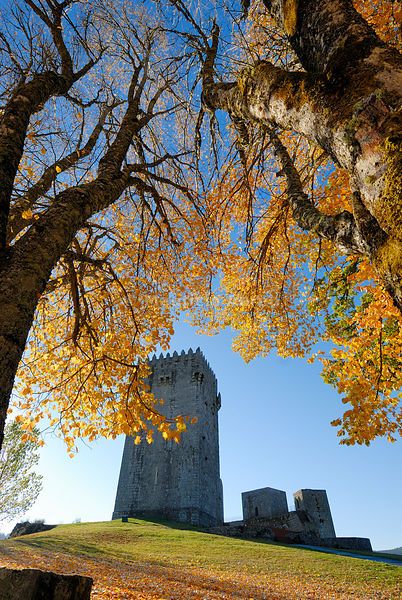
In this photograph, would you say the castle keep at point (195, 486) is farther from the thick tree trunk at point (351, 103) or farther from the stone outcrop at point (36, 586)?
the thick tree trunk at point (351, 103)

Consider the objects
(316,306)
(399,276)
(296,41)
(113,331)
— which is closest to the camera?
(399,276)

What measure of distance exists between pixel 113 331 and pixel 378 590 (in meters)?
10.2

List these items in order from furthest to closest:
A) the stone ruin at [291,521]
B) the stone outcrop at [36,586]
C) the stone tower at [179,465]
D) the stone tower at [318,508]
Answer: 1. the stone tower at [318,508]
2. the stone tower at [179,465]
3. the stone ruin at [291,521]
4. the stone outcrop at [36,586]

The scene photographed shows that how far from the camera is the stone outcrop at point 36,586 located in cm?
144

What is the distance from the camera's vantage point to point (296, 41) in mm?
2633

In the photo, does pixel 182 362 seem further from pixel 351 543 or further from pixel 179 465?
pixel 351 543

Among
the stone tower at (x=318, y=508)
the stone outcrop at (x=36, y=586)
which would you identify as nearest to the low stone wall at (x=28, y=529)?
the stone tower at (x=318, y=508)

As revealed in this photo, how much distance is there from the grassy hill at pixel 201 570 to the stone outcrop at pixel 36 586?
5383 mm

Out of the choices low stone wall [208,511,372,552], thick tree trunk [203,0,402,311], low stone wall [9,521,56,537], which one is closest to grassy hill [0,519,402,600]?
thick tree trunk [203,0,402,311]

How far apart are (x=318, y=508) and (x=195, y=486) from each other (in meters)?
17.1

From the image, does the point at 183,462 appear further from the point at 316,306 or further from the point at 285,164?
the point at 285,164

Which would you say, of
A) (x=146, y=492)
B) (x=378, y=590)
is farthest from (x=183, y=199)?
(x=146, y=492)

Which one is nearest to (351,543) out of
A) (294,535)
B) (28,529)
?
(294,535)

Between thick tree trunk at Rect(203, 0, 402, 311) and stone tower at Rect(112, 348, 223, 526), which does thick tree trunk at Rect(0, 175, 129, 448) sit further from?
stone tower at Rect(112, 348, 223, 526)
